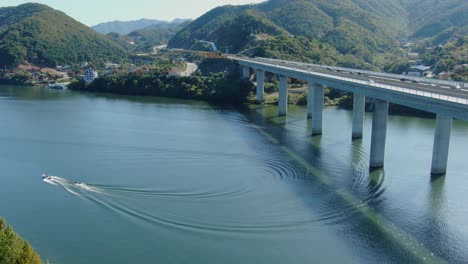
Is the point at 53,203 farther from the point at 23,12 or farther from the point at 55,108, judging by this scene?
the point at 23,12

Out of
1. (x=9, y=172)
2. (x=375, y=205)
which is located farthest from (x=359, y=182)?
(x=9, y=172)

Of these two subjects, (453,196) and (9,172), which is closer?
(453,196)

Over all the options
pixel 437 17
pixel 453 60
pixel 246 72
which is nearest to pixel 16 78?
pixel 246 72

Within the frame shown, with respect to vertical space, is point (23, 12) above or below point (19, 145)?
above

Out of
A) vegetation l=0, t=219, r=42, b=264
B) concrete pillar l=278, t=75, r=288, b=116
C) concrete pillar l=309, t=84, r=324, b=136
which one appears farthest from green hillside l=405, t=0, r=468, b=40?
vegetation l=0, t=219, r=42, b=264

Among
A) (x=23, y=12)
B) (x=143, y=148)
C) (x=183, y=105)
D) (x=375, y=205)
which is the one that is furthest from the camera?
(x=23, y=12)
